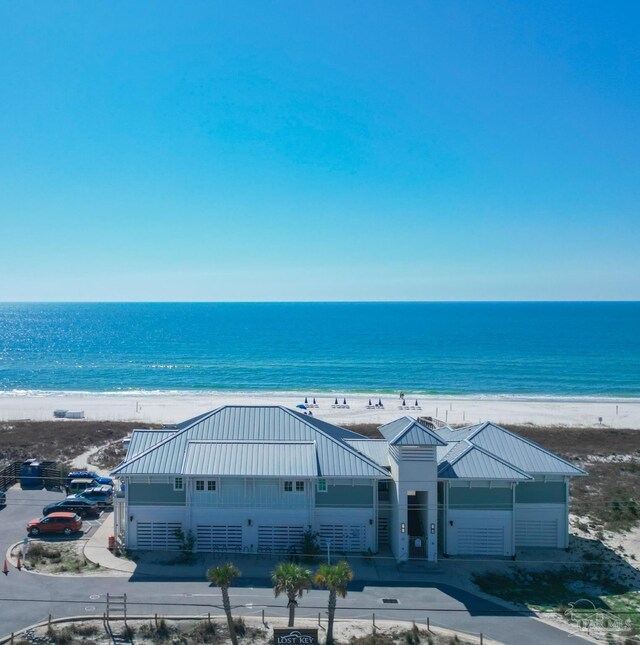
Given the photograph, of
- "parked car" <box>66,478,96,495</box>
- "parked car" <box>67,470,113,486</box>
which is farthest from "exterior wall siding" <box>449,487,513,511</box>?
"parked car" <box>66,478,96,495</box>

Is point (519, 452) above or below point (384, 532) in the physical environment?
above

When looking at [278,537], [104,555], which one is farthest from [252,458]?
[104,555]

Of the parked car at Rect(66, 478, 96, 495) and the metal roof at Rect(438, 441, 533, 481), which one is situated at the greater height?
the metal roof at Rect(438, 441, 533, 481)

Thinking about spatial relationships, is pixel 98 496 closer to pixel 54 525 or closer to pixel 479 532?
pixel 54 525

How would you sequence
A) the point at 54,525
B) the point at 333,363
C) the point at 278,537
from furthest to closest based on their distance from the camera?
the point at 333,363, the point at 54,525, the point at 278,537

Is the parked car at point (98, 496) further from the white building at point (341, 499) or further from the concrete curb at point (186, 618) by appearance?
the concrete curb at point (186, 618)

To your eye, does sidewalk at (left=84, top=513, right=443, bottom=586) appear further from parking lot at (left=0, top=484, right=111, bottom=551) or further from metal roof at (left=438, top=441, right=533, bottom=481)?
metal roof at (left=438, top=441, right=533, bottom=481)
